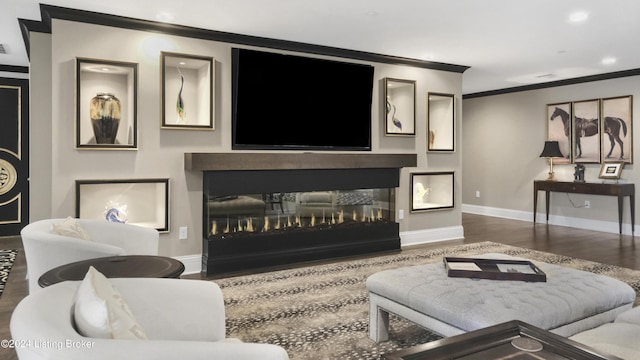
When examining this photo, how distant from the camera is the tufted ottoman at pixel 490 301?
2.08m

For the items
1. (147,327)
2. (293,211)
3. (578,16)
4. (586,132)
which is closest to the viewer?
(147,327)

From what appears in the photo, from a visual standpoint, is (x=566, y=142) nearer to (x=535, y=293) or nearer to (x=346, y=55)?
(x=346, y=55)

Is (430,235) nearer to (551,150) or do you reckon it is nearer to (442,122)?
(442,122)

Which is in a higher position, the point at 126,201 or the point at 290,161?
the point at 290,161

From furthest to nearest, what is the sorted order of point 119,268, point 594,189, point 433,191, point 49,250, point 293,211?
1. point 594,189
2. point 433,191
3. point 293,211
4. point 49,250
5. point 119,268

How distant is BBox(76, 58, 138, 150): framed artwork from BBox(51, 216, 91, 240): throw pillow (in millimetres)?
1330

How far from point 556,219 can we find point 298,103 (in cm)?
518

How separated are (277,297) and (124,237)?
1222 mm

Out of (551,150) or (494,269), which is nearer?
(494,269)

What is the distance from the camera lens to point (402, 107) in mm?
5746

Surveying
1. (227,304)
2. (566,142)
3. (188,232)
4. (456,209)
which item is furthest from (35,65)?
(566,142)

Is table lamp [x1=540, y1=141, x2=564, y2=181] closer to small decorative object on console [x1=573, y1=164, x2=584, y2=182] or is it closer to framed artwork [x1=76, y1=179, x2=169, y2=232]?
small decorative object on console [x1=573, y1=164, x2=584, y2=182]

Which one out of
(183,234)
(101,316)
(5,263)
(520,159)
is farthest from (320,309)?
(520,159)

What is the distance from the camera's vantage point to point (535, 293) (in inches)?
89.6
